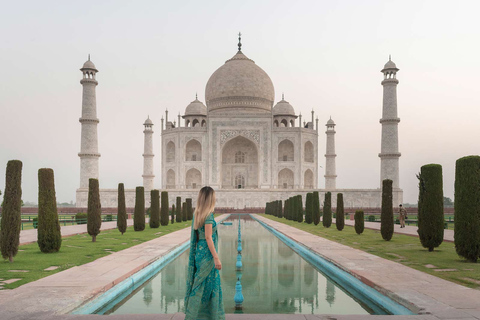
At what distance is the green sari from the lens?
3.11m

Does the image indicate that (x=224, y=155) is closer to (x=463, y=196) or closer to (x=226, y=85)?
(x=226, y=85)

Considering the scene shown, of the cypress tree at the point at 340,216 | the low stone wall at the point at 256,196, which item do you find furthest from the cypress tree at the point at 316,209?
the low stone wall at the point at 256,196

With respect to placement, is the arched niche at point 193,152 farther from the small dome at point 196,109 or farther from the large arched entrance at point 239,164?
the small dome at point 196,109

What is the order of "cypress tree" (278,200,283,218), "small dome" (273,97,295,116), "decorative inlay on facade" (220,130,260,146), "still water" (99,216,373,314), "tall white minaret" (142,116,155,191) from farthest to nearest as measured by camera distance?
"small dome" (273,97,295,116) < "tall white minaret" (142,116,155,191) < "decorative inlay on facade" (220,130,260,146) < "cypress tree" (278,200,283,218) < "still water" (99,216,373,314)

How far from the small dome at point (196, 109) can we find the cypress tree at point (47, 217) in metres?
32.5

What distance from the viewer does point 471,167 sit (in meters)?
7.01

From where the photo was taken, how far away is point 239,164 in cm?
3828

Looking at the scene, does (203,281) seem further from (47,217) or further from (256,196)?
(256,196)

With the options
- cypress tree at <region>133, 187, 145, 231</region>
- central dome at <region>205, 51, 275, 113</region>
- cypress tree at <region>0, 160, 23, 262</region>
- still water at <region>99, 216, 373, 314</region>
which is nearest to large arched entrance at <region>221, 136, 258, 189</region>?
central dome at <region>205, 51, 275, 113</region>

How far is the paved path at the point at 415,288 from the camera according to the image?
363 centimetres

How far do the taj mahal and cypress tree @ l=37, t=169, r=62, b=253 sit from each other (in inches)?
906

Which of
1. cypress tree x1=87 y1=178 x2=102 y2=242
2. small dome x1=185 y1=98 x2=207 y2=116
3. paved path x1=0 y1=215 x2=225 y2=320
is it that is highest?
small dome x1=185 y1=98 x2=207 y2=116

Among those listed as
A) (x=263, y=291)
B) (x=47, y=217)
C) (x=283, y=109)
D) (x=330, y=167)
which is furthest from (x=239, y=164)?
(x=263, y=291)

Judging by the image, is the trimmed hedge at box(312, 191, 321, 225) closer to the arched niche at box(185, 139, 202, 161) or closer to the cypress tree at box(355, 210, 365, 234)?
the cypress tree at box(355, 210, 365, 234)
